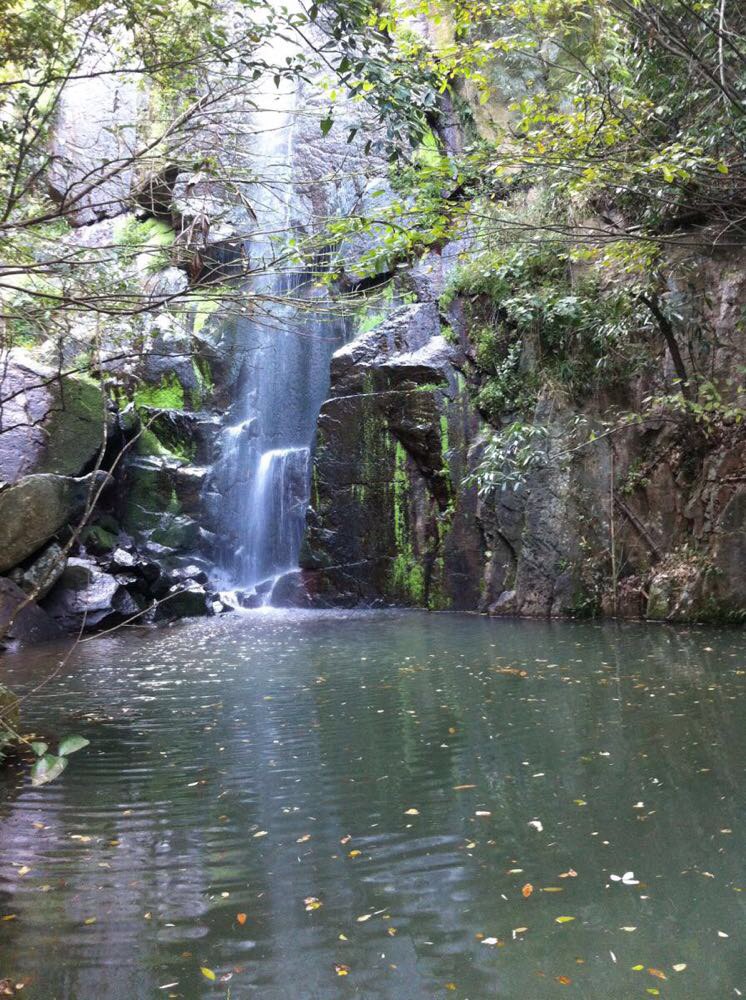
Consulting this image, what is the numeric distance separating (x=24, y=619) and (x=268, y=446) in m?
7.35

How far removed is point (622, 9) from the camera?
24.6 feet

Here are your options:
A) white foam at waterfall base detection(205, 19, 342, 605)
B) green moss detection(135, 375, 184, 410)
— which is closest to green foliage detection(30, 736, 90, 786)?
white foam at waterfall base detection(205, 19, 342, 605)

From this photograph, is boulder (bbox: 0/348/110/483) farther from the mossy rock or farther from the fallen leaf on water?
the fallen leaf on water

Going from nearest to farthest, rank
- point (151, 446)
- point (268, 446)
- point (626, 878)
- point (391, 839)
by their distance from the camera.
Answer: point (626, 878)
point (391, 839)
point (151, 446)
point (268, 446)

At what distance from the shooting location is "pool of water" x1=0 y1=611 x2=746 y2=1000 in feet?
9.50

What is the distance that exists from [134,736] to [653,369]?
9159 mm

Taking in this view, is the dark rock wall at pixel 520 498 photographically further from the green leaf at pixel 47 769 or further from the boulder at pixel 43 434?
the green leaf at pixel 47 769

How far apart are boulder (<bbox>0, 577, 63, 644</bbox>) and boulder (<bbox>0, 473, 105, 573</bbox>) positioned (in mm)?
563

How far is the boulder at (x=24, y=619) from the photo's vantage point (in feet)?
39.7

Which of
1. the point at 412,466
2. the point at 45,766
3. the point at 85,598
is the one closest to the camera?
the point at 45,766

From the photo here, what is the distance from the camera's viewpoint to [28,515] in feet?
42.7

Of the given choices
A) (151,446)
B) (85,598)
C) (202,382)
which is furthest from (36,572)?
(202,382)

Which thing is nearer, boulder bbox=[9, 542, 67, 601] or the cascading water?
boulder bbox=[9, 542, 67, 601]

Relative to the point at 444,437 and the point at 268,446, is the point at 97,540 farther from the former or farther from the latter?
the point at 444,437
